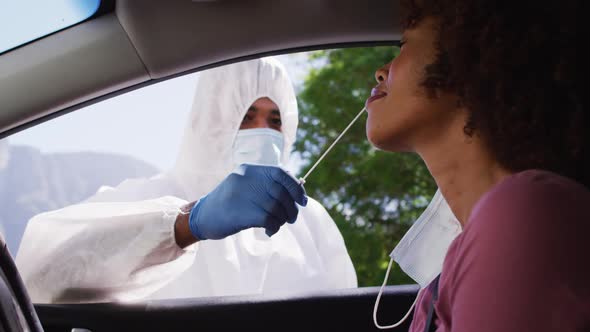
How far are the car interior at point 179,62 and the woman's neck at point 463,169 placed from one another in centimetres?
64

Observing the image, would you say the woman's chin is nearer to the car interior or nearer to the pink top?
the pink top

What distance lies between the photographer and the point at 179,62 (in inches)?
70.1

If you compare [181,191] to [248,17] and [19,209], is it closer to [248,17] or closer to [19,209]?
[19,209]

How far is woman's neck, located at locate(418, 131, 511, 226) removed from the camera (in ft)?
3.79

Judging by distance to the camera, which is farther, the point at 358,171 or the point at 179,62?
the point at 358,171

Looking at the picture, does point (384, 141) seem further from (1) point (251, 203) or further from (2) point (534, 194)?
(1) point (251, 203)

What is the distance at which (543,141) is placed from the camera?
1.11 metres

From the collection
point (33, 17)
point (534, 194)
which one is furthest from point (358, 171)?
point (534, 194)

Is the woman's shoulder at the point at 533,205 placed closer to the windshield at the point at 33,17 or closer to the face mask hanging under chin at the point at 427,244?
the face mask hanging under chin at the point at 427,244

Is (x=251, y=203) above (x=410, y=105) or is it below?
below

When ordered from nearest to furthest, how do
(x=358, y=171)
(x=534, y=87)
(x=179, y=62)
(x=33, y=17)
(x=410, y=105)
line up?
(x=534, y=87) → (x=410, y=105) → (x=33, y=17) → (x=179, y=62) → (x=358, y=171)

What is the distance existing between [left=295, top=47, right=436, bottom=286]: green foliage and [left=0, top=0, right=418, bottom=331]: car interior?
418 cm

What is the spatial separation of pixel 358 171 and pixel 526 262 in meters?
5.66

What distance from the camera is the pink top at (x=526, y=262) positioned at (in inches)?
31.9
